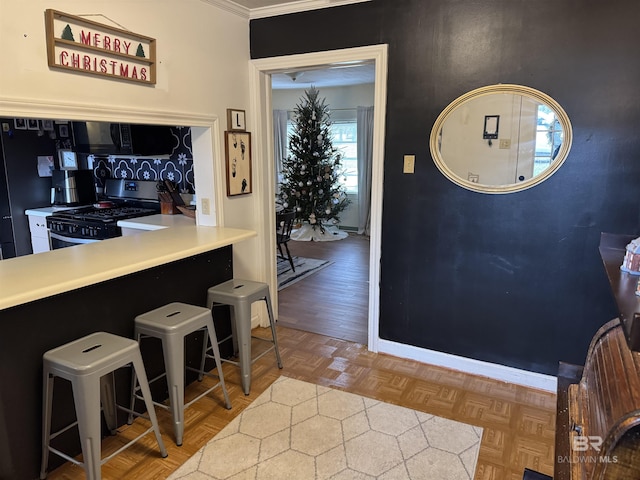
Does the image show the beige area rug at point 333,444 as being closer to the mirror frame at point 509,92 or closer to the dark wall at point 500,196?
the dark wall at point 500,196

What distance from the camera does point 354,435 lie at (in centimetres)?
225

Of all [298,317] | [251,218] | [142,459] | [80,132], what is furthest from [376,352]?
[80,132]

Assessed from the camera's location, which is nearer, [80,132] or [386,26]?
[386,26]

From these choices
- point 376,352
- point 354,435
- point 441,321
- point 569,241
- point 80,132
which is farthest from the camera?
point 80,132

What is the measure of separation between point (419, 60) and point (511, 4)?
21.8 inches

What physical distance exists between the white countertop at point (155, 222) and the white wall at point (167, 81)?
47 cm

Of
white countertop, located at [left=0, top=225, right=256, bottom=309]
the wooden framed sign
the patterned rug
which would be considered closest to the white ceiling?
the wooden framed sign

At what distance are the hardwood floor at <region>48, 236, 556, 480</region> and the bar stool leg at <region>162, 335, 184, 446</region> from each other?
0.39ft

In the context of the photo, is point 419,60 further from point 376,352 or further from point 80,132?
point 80,132

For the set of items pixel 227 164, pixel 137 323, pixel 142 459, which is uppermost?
pixel 227 164

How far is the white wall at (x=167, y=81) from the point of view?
1873 millimetres

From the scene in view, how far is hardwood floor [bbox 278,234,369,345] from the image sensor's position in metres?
3.62

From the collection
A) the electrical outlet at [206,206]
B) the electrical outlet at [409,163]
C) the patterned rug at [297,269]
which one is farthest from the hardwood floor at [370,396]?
the electrical outlet at [409,163]

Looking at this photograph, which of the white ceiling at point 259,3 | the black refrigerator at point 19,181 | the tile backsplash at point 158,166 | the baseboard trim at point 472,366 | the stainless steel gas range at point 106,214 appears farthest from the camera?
the black refrigerator at point 19,181
